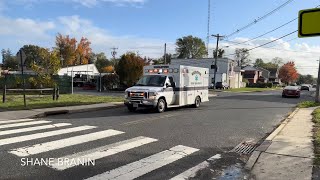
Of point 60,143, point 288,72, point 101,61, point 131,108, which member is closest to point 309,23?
point 60,143

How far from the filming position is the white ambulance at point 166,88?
18.2 metres

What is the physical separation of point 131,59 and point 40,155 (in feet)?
122

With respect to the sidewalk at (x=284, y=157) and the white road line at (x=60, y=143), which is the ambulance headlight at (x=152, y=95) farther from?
the sidewalk at (x=284, y=157)

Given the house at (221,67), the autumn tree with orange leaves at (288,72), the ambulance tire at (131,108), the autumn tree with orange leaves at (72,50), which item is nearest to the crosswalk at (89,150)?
the ambulance tire at (131,108)

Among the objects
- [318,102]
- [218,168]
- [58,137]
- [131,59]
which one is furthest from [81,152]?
[131,59]

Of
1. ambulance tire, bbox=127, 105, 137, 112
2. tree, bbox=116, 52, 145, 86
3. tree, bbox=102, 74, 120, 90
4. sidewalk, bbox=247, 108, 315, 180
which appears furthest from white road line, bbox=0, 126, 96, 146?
tree, bbox=102, 74, 120, 90

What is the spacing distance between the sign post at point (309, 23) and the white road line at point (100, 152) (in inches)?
187

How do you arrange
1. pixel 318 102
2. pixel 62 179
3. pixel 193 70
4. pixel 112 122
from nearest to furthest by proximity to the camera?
1. pixel 62 179
2. pixel 112 122
3. pixel 193 70
4. pixel 318 102

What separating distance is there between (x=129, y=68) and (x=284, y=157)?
121ft

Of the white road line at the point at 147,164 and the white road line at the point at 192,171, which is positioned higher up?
the white road line at the point at 147,164

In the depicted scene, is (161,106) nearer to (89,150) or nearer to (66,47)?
(89,150)

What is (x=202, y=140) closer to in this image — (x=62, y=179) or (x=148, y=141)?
(x=148, y=141)

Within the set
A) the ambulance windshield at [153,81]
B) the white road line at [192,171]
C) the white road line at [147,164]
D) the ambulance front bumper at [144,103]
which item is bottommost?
the white road line at [192,171]

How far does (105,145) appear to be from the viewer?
9.24 metres
